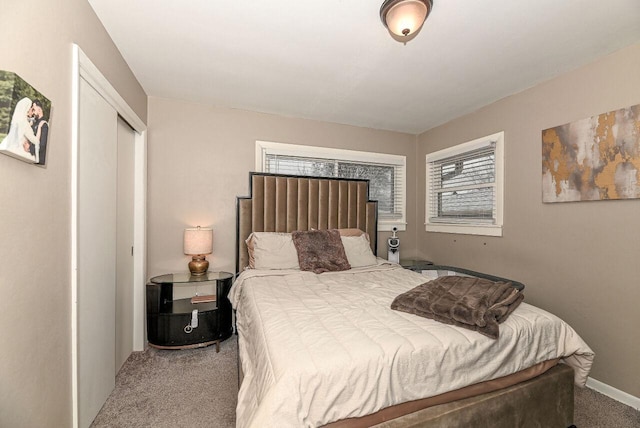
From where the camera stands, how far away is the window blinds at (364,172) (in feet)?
11.3

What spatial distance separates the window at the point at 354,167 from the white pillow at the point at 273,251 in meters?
0.85

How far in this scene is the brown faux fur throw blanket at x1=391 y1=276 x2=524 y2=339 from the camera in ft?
4.58

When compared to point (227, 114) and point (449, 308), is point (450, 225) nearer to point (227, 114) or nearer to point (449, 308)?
point (449, 308)

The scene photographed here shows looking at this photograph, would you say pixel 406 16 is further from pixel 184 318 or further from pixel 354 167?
pixel 184 318

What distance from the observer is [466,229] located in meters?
3.29

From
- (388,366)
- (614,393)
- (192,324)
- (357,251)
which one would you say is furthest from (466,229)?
(192,324)

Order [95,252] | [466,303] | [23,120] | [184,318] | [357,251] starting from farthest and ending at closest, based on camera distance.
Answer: [357,251] → [184,318] → [95,252] → [466,303] → [23,120]

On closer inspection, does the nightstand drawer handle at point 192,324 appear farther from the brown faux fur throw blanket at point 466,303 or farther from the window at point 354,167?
the brown faux fur throw blanket at point 466,303

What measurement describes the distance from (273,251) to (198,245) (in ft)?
2.41

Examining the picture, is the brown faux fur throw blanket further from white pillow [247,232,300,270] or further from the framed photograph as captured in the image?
the framed photograph

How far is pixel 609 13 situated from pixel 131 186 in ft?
12.1

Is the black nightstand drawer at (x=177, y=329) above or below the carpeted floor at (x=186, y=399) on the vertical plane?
above

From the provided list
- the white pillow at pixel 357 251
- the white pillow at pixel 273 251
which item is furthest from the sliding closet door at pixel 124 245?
the white pillow at pixel 357 251

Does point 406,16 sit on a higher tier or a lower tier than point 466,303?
higher
